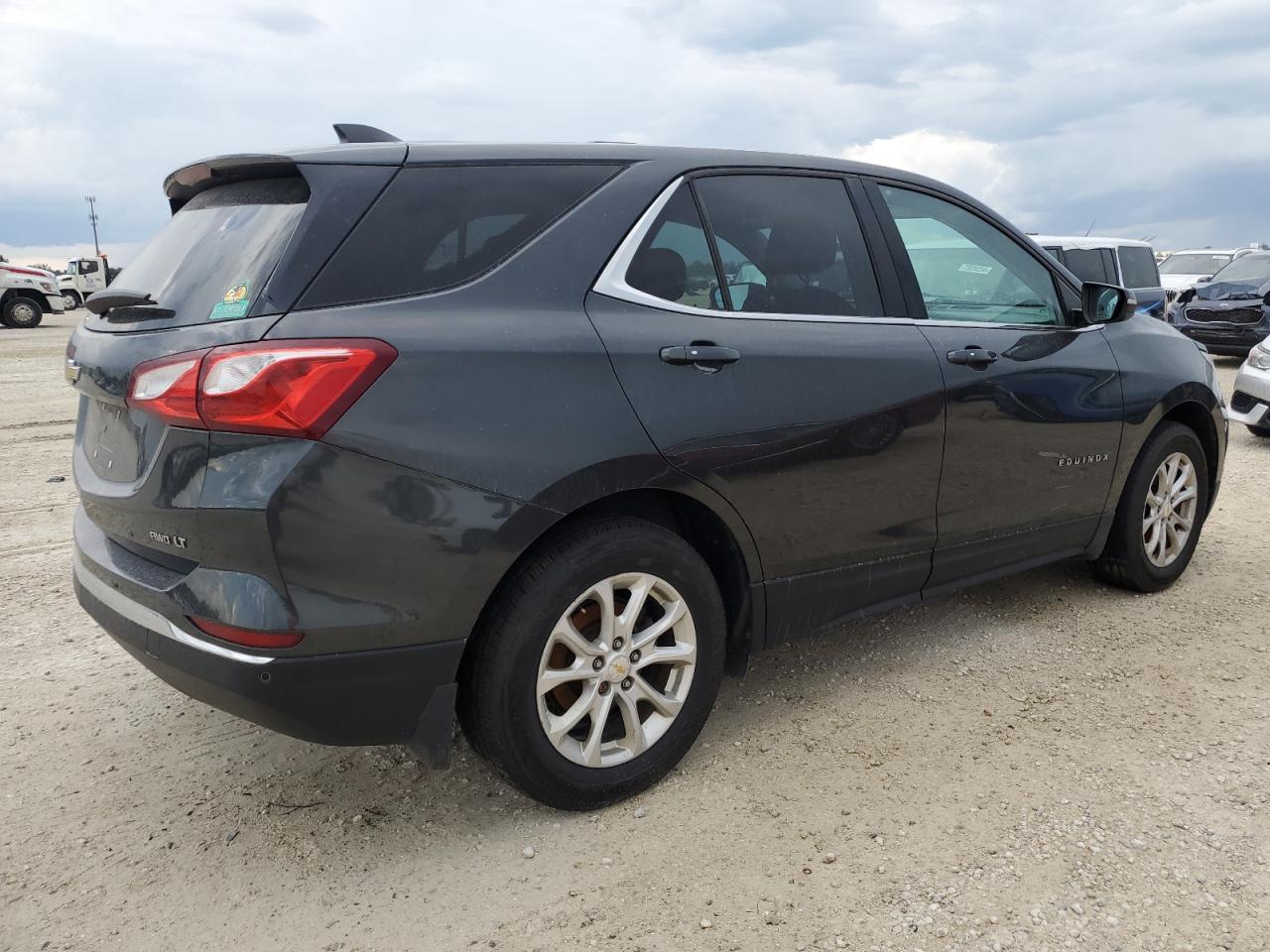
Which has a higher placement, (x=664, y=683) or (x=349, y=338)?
(x=349, y=338)

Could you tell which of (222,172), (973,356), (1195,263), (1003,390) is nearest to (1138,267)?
(1195,263)

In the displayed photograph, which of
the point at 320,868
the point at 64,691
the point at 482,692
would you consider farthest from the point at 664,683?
the point at 64,691

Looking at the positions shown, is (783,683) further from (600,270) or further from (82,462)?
(82,462)

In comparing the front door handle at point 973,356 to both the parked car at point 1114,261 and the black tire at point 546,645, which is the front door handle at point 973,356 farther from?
the parked car at point 1114,261

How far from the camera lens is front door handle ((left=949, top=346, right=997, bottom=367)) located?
336 cm

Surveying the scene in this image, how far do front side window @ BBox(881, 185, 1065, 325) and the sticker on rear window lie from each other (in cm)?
213

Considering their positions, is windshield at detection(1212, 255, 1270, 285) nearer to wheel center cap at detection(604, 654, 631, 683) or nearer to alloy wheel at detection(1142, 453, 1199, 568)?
alloy wheel at detection(1142, 453, 1199, 568)

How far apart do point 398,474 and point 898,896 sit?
152 centimetres

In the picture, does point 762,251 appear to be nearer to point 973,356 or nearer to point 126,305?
point 973,356

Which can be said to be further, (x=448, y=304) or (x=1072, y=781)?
(x=1072, y=781)

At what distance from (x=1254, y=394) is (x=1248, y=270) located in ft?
25.7

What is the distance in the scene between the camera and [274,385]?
212 cm

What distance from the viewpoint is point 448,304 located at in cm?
237

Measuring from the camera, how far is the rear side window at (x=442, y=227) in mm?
2303
